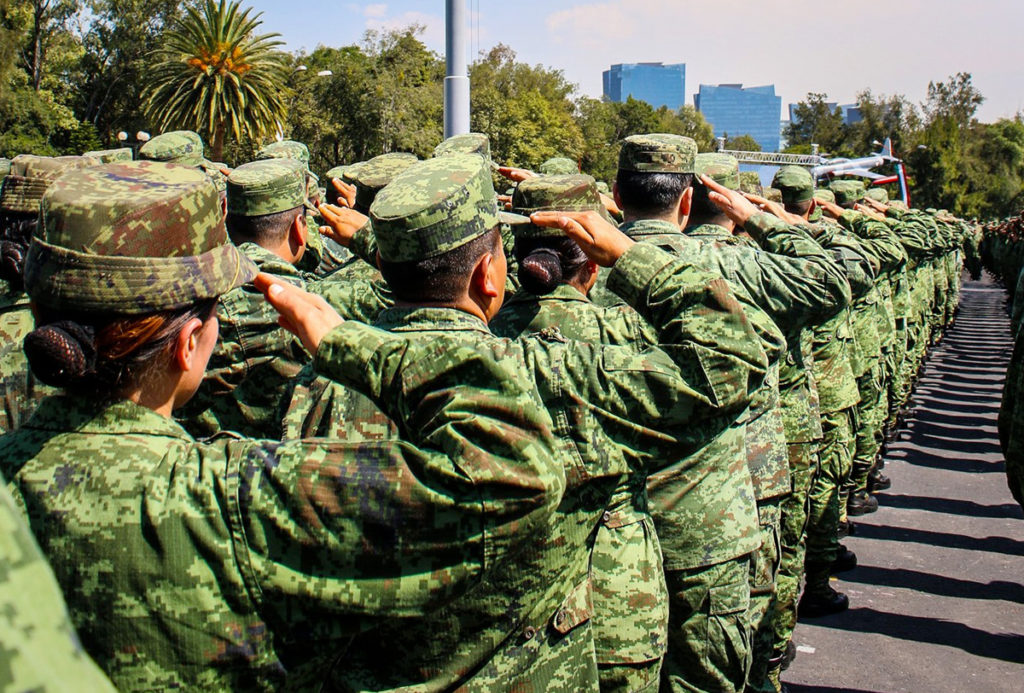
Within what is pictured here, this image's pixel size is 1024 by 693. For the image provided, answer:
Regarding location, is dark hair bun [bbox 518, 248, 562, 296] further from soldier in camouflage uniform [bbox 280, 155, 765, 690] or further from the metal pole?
the metal pole

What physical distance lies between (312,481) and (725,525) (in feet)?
7.79

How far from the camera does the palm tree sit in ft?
141

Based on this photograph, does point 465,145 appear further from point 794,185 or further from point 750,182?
point 794,185

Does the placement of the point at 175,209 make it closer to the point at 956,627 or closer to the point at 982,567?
the point at 956,627

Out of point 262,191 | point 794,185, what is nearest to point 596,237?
point 262,191

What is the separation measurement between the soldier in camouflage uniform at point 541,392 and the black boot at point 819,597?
4385 mm

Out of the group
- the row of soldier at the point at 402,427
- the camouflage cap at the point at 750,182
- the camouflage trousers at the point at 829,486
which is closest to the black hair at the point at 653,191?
the row of soldier at the point at 402,427

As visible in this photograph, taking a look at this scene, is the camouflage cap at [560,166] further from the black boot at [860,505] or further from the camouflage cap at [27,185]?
the black boot at [860,505]

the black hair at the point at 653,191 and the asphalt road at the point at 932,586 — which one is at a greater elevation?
the black hair at the point at 653,191

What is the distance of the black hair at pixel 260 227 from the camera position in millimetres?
4078

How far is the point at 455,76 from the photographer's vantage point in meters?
7.07

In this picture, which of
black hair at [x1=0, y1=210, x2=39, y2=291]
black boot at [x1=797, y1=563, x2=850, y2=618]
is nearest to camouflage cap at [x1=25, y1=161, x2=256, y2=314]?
black hair at [x1=0, y1=210, x2=39, y2=291]

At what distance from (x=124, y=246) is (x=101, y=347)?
164 mm

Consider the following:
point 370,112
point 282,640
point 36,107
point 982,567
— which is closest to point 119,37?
point 36,107
